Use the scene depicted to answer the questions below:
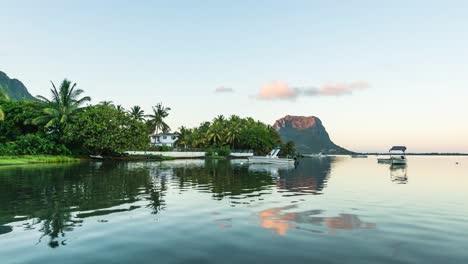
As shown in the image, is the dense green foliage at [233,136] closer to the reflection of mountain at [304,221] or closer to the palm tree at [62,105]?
the palm tree at [62,105]

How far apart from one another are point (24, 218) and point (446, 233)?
55.0 ft

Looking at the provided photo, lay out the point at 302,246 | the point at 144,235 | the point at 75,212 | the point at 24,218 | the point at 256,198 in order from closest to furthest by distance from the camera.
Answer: the point at 302,246
the point at 144,235
the point at 24,218
the point at 75,212
the point at 256,198

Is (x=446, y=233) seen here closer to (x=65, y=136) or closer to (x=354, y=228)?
(x=354, y=228)

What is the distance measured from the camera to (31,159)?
57.5m

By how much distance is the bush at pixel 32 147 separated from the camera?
60056 millimetres

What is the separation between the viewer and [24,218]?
45.1 feet

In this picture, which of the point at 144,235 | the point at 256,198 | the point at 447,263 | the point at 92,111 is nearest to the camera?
the point at 447,263

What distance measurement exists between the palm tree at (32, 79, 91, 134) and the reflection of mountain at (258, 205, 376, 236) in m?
65.3

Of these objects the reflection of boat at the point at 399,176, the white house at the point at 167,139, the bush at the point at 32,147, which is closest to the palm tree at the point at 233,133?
the white house at the point at 167,139

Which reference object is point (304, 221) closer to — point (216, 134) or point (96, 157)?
point (96, 157)

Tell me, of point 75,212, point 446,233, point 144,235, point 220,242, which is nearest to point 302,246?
point 220,242

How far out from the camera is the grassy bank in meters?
52.5

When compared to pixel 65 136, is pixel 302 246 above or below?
below

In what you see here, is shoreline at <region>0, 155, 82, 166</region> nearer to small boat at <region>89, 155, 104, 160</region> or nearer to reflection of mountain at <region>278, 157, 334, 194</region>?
small boat at <region>89, 155, 104, 160</region>
